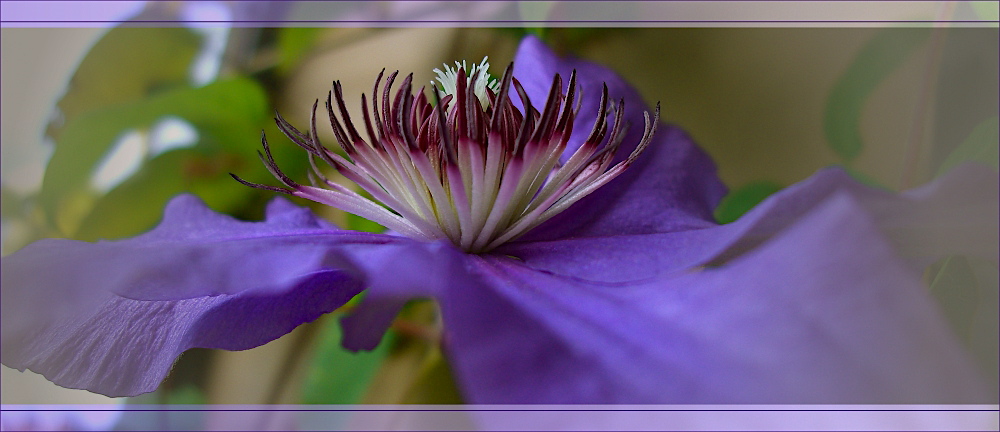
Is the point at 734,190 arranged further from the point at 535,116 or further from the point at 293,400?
the point at 293,400

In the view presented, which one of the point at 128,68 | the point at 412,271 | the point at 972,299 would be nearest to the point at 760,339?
the point at 412,271

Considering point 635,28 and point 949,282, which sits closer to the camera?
point 949,282

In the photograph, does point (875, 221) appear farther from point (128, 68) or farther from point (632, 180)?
point (128, 68)

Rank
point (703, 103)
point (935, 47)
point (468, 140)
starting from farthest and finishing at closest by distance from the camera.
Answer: point (703, 103) → point (935, 47) → point (468, 140)

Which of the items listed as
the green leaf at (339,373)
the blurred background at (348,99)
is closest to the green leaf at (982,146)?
the blurred background at (348,99)

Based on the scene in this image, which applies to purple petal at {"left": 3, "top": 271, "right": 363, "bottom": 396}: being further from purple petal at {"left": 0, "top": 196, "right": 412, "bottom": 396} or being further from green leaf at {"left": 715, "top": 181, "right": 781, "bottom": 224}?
green leaf at {"left": 715, "top": 181, "right": 781, "bottom": 224}

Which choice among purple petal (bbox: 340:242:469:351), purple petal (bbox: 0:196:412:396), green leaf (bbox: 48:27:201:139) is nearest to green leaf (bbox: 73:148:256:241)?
green leaf (bbox: 48:27:201:139)

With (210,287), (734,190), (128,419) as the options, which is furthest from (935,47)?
(128,419)
